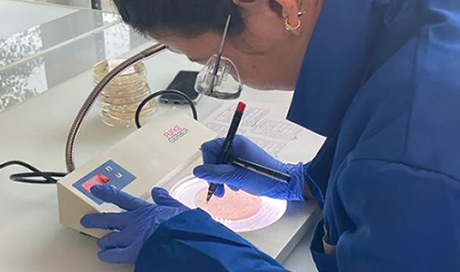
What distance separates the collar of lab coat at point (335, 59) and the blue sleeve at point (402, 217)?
5.9 inches

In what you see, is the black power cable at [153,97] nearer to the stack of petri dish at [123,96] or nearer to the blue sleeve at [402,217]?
the stack of petri dish at [123,96]

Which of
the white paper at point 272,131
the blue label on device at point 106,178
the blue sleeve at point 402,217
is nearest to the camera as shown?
the blue sleeve at point 402,217

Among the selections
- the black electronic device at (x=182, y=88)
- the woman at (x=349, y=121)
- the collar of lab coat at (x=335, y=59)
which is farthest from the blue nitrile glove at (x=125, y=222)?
the black electronic device at (x=182, y=88)

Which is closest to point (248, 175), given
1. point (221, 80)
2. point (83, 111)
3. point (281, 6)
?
point (221, 80)

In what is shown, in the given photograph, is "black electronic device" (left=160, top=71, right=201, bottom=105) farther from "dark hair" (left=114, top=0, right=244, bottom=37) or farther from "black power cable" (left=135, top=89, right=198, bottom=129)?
"dark hair" (left=114, top=0, right=244, bottom=37)

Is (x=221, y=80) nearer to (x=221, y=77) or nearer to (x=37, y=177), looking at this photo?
(x=221, y=77)

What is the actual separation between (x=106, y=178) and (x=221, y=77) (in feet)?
0.84

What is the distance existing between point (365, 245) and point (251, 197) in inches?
18.5

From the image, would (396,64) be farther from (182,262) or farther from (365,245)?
(182,262)

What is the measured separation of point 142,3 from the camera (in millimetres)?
793

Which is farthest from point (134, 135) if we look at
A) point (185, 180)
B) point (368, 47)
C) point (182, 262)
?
point (368, 47)

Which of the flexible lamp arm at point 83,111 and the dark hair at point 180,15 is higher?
the dark hair at point 180,15

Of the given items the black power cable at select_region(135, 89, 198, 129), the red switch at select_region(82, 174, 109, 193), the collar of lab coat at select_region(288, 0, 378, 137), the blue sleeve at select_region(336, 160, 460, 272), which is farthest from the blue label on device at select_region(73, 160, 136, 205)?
the blue sleeve at select_region(336, 160, 460, 272)

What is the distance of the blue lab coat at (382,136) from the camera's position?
2.12ft
